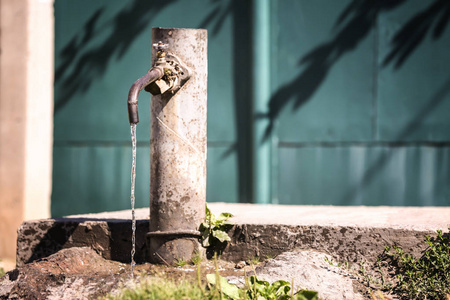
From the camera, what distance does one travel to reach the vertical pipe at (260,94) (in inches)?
209

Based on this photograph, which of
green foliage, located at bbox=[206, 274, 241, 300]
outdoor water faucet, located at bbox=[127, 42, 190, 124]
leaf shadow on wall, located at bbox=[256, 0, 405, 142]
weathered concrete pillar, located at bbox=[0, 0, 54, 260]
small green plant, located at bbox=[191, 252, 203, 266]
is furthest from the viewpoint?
weathered concrete pillar, located at bbox=[0, 0, 54, 260]

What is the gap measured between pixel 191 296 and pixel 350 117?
3318 millimetres

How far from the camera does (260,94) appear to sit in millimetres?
5328

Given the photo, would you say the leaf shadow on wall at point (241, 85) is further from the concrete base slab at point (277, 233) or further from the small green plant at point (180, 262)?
the small green plant at point (180, 262)

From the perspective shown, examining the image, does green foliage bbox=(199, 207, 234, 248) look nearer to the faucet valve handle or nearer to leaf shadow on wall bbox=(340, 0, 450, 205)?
the faucet valve handle

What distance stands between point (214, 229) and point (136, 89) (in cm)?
94

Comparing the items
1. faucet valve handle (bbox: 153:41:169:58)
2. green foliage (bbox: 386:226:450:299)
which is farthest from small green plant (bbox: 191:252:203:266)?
faucet valve handle (bbox: 153:41:169:58)

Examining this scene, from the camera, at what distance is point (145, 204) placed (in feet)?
18.6

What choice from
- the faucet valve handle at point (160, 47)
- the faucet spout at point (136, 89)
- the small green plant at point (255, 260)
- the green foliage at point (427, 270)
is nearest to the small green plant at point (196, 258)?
the small green plant at point (255, 260)

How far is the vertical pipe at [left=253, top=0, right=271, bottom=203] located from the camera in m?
5.32

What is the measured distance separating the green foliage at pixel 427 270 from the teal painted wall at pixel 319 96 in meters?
2.25

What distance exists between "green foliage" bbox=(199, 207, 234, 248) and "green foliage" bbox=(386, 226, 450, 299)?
2.91ft

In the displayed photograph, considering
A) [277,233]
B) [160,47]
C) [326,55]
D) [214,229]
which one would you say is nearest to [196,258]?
[214,229]

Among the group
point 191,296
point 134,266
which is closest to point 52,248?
point 134,266
